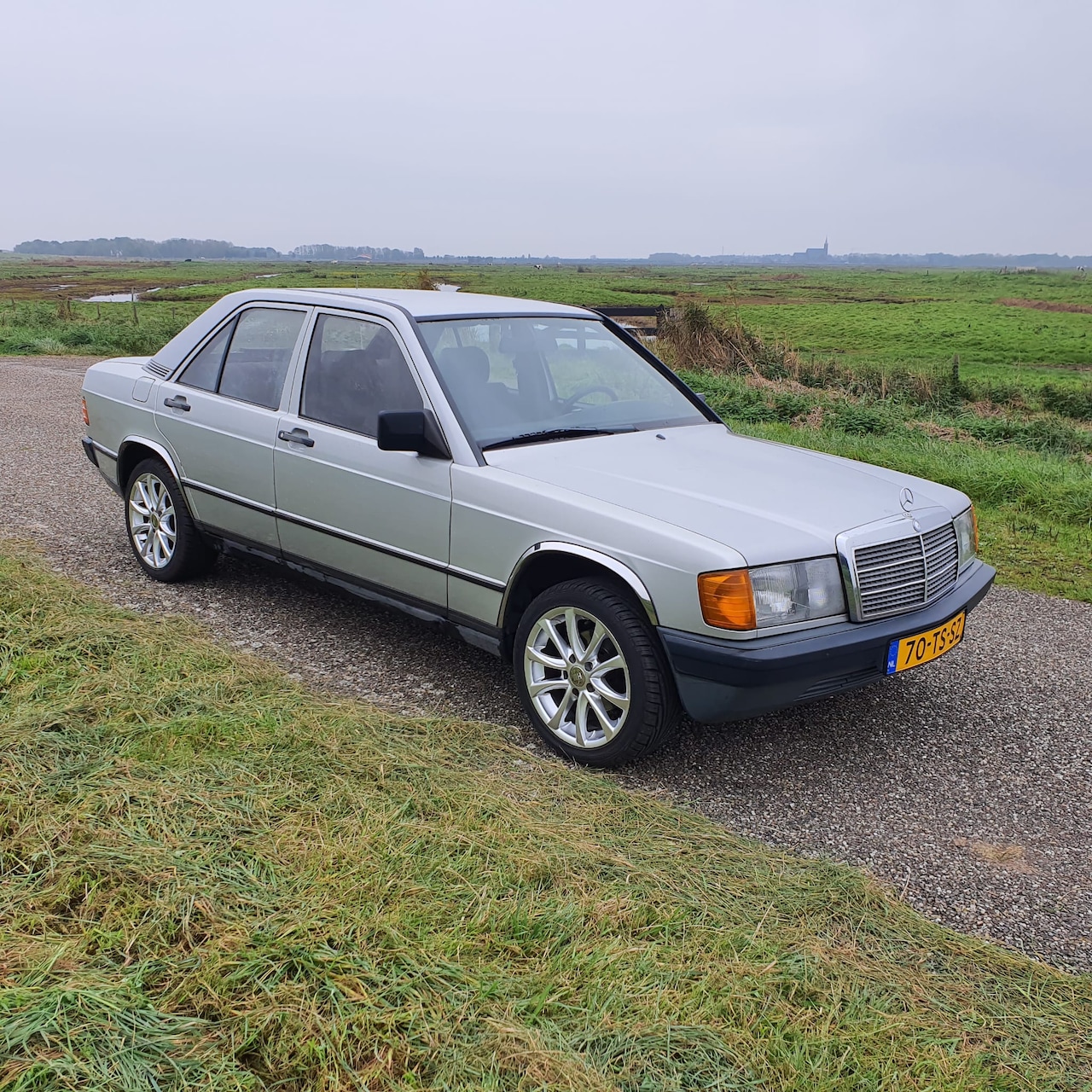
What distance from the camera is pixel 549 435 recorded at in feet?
14.6

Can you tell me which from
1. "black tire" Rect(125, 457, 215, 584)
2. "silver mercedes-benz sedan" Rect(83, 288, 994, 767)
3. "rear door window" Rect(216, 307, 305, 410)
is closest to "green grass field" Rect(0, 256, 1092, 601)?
"silver mercedes-benz sedan" Rect(83, 288, 994, 767)

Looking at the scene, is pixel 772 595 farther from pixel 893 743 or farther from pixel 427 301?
pixel 427 301

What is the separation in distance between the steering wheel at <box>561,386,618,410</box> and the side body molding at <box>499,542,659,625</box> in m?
1.02

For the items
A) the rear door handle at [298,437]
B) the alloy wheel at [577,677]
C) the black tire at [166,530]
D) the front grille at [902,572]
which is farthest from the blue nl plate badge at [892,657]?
the black tire at [166,530]

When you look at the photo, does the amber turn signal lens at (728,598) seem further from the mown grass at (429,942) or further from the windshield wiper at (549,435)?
Answer: the windshield wiper at (549,435)

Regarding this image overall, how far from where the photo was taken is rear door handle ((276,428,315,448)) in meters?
4.82

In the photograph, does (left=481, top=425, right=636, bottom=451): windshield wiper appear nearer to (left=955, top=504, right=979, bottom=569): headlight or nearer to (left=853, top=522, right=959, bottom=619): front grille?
(left=853, top=522, right=959, bottom=619): front grille

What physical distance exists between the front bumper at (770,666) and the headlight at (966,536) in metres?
0.82

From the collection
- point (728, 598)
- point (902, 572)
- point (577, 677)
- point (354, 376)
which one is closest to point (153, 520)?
point (354, 376)

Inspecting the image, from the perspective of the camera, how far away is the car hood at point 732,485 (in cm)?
364

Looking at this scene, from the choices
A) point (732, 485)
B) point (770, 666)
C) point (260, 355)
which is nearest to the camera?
point (770, 666)

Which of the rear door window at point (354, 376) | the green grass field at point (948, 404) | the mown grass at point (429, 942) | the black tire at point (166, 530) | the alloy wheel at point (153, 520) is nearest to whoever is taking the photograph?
the mown grass at point (429, 942)

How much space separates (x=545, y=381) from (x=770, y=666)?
6.44ft

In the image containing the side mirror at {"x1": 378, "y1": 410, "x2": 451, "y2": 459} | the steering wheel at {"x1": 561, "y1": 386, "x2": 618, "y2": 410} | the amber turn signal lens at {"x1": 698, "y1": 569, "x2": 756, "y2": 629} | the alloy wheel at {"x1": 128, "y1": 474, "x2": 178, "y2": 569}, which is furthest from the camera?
the alloy wheel at {"x1": 128, "y1": 474, "x2": 178, "y2": 569}
